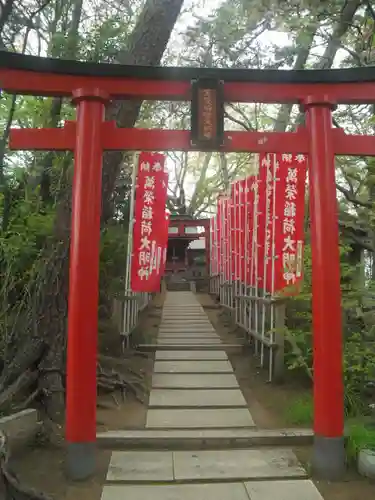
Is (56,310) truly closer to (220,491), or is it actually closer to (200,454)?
(200,454)

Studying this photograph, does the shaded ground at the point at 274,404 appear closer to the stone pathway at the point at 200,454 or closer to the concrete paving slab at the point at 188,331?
the stone pathway at the point at 200,454

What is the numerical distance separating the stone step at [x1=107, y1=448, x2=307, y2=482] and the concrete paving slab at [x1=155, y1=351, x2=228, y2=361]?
10.9 feet

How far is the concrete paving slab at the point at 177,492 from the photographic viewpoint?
3.60 metres

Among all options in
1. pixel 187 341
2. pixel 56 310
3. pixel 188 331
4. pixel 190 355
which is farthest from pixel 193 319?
pixel 56 310

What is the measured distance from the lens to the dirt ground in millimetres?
3754

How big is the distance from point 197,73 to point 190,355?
5229 mm

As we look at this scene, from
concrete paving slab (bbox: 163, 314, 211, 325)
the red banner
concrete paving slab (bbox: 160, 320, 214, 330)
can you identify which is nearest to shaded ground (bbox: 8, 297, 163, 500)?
the red banner

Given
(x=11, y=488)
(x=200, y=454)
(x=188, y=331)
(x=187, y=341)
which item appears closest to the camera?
(x=11, y=488)

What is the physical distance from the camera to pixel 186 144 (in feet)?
14.0

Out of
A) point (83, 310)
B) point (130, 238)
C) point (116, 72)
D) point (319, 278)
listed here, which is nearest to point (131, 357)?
point (130, 238)

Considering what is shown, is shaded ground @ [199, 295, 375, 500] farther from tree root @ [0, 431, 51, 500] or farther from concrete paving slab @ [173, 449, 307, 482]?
tree root @ [0, 431, 51, 500]

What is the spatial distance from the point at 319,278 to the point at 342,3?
20.2 ft

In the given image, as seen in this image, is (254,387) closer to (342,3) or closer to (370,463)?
(370,463)

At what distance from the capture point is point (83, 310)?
13.2 feet
